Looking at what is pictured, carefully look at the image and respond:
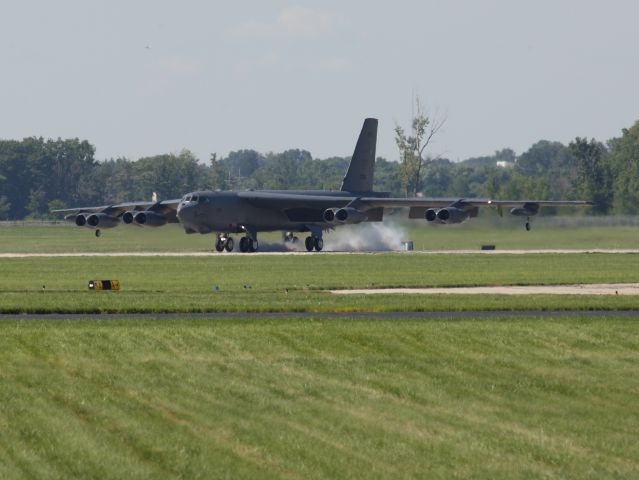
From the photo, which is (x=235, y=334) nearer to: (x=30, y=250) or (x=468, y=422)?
(x=468, y=422)

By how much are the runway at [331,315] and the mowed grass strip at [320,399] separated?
1.46 meters

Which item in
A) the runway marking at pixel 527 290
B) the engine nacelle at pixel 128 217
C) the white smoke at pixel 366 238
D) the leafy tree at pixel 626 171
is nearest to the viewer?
the runway marking at pixel 527 290

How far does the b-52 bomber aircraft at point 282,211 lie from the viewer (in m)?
71.9

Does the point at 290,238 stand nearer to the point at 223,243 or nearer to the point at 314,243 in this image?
the point at 314,243

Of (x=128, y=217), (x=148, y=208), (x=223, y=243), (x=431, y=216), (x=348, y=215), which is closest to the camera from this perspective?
(x=431, y=216)

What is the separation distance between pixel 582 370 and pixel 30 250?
2404 inches

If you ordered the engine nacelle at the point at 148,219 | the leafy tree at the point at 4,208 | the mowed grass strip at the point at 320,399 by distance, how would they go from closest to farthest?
the mowed grass strip at the point at 320,399, the engine nacelle at the point at 148,219, the leafy tree at the point at 4,208

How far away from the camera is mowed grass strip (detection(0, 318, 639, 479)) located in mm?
15180

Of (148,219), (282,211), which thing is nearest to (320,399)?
(282,211)

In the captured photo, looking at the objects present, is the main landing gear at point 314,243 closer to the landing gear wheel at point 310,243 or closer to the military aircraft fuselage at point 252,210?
the landing gear wheel at point 310,243

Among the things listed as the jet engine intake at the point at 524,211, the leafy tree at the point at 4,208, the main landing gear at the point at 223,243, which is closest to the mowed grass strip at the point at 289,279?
the jet engine intake at the point at 524,211

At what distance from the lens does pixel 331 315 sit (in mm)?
30000

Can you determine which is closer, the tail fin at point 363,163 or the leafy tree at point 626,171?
the tail fin at point 363,163

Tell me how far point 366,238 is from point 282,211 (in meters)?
6.74
